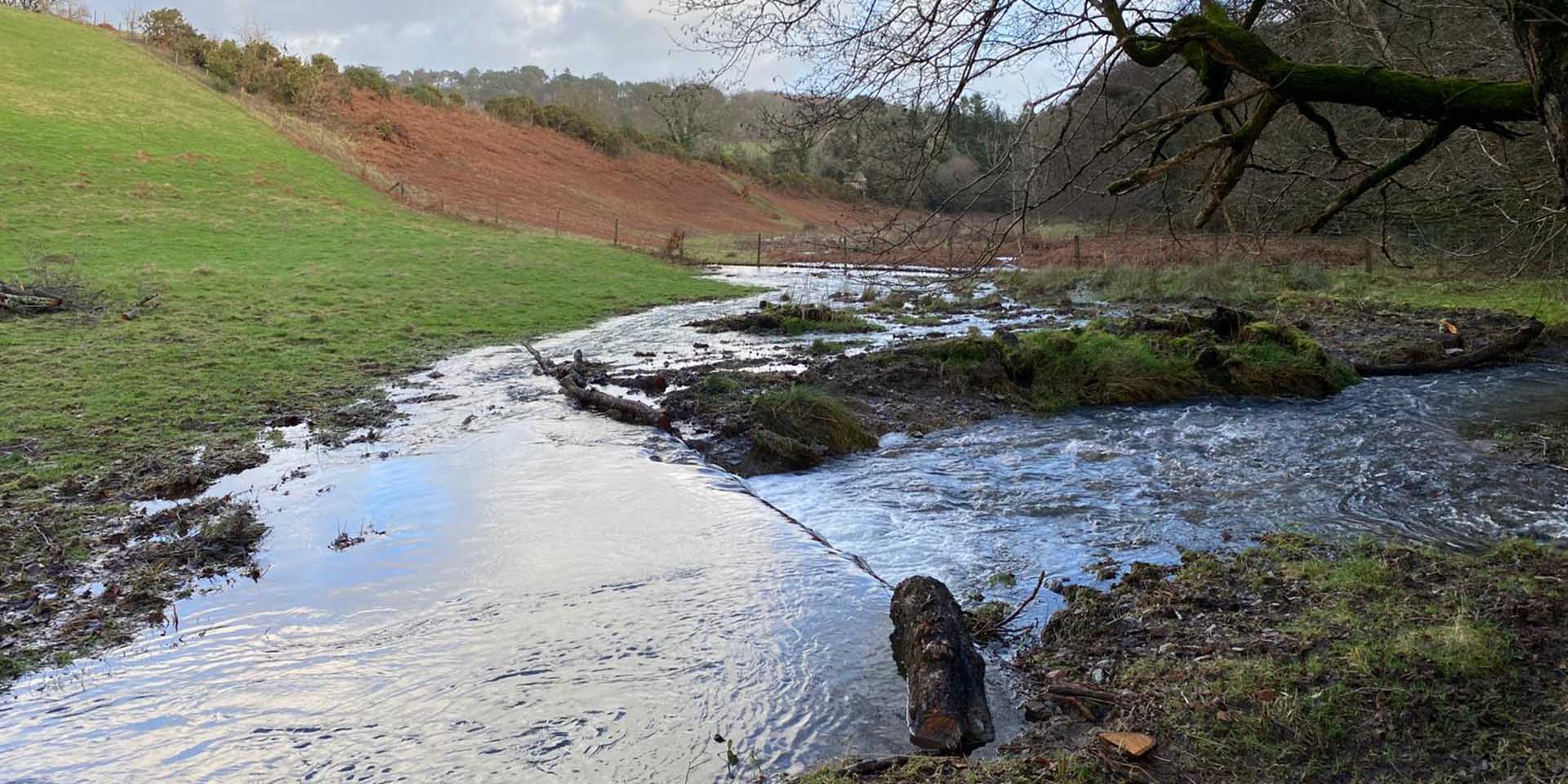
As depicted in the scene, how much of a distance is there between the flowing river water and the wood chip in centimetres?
51

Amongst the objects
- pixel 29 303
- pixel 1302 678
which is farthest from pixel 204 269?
pixel 1302 678

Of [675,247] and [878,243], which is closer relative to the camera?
[878,243]

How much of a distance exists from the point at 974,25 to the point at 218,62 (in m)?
48.0

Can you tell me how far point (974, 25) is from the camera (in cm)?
475

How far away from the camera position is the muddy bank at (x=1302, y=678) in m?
3.24

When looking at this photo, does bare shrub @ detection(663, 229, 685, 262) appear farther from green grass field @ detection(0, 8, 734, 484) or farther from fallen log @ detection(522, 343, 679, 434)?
fallen log @ detection(522, 343, 679, 434)

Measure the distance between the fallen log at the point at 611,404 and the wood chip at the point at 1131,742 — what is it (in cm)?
625

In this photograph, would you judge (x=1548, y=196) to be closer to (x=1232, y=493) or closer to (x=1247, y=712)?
(x=1232, y=493)

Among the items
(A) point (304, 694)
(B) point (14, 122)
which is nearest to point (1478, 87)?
(A) point (304, 694)

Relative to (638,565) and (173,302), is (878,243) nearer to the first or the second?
(638,565)

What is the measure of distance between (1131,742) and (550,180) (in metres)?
50.8

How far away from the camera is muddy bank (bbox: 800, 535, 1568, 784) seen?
3.24 meters

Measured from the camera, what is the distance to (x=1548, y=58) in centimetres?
368

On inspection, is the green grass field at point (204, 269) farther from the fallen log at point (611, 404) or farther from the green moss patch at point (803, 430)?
the green moss patch at point (803, 430)
